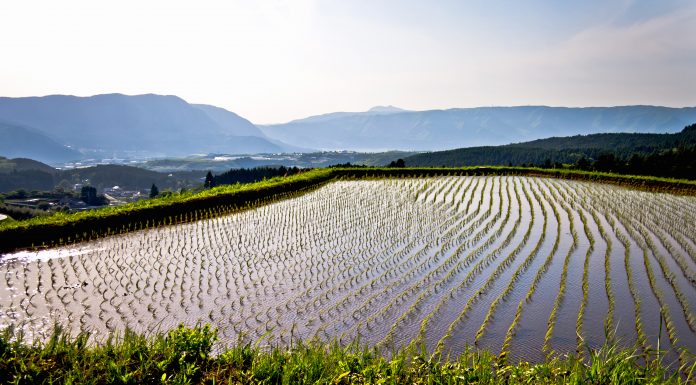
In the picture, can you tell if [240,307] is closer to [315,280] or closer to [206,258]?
[315,280]

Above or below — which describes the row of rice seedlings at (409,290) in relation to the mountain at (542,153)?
below

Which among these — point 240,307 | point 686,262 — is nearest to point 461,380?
point 240,307

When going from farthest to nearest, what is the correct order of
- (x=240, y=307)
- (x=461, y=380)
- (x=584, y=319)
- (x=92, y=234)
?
(x=92, y=234), (x=240, y=307), (x=584, y=319), (x=461, y=380)

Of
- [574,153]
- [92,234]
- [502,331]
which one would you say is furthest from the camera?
[574,153]

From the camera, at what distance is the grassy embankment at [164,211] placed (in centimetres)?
1269

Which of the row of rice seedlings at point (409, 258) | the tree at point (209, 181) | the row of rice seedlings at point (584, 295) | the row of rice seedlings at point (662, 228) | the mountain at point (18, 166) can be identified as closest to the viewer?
the row of rice seedlings at point (584, 295)

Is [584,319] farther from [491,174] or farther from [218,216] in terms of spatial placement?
[491,174]

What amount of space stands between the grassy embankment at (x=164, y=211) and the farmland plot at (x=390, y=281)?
1070mm

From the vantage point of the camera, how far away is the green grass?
4.39 meters

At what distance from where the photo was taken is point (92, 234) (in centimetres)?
1380

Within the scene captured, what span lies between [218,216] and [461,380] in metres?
14.7

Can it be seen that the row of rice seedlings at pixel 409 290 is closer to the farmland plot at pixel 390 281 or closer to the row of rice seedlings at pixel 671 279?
the farmland plot at pixel 390 281

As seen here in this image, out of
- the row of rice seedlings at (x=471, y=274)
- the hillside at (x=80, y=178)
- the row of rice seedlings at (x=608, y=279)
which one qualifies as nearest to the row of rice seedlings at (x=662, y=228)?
the row of rice seedlings at (x=608, y=279)

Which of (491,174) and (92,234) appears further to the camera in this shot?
(491,174)
